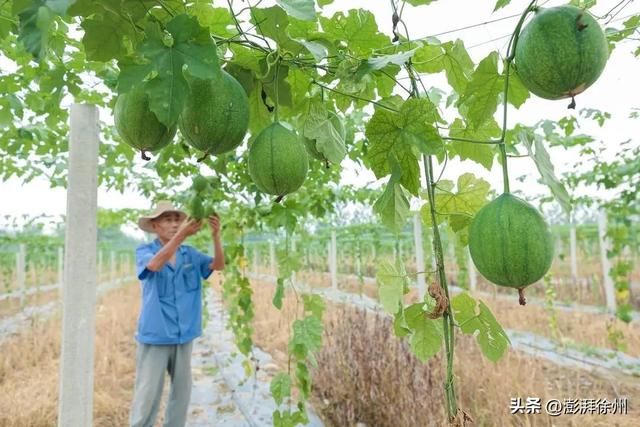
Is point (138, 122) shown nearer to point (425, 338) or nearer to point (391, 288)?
point (391, 288)

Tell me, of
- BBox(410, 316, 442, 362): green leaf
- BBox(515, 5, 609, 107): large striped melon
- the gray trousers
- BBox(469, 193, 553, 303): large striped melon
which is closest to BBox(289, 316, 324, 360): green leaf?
the gray trousers

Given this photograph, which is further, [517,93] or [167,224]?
[167,224]

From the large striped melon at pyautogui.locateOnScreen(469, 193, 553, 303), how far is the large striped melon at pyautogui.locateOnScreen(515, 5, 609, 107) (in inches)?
10.1

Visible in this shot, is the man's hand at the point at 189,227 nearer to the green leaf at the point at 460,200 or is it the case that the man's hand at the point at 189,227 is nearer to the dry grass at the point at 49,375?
the dry grass at the point at 49,375

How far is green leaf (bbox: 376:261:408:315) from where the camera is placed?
1.29 meters

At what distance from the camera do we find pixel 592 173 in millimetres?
6617

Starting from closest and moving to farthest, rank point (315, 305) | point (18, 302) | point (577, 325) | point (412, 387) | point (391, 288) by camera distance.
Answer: point (391, 288) → point (315, 305) → point (412, 387) → point (577, 325) → point (18, 302)

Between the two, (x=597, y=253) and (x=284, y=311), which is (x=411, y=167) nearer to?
(x=284, y=311)

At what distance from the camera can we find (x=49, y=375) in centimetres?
571

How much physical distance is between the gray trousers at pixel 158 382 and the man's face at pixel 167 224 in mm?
1027

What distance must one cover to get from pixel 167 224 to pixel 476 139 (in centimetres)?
359

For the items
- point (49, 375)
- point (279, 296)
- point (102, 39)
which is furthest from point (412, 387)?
point (49, 375)

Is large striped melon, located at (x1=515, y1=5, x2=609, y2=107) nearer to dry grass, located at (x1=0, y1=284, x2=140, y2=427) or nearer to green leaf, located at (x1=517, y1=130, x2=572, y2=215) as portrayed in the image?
green leaf, located at (x1=517, y1=130, x2=572, y2=215)

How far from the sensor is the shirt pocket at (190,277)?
4.24 meters
